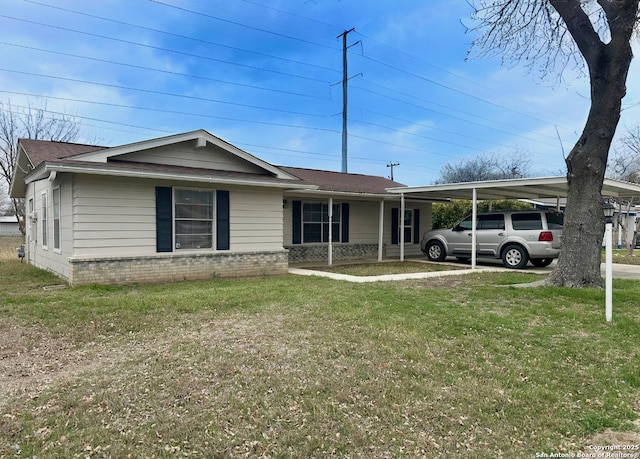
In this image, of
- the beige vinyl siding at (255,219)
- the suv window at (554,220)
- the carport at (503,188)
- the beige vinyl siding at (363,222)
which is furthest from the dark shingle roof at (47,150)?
the suv window at (554,220)

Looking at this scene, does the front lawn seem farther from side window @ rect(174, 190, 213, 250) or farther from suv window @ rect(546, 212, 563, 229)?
suv window @ rect(546, 212, 563, 229)

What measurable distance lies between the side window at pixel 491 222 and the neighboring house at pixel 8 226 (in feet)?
178

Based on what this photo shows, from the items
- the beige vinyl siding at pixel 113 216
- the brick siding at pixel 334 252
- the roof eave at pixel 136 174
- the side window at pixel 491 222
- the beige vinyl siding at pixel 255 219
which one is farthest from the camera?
the brick siding at pixel 334 252

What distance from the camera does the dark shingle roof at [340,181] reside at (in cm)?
1412

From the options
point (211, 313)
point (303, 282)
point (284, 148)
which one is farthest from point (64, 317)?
point (284, 148)

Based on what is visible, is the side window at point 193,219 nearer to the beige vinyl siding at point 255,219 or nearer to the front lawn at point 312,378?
the beige vinyl siding at point 255,219

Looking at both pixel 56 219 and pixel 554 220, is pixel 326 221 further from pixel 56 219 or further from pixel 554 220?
pixel 56 219

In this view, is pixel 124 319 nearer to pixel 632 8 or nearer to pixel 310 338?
pixel 310 338

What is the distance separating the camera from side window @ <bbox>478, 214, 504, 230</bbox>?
43.1 ft

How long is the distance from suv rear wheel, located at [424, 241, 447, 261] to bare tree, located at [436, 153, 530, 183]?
2544cm

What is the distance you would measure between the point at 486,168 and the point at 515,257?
29.5 meters

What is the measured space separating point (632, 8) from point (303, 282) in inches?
322

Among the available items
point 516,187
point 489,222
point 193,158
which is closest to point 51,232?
point 193,158

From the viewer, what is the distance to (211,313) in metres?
6.25
